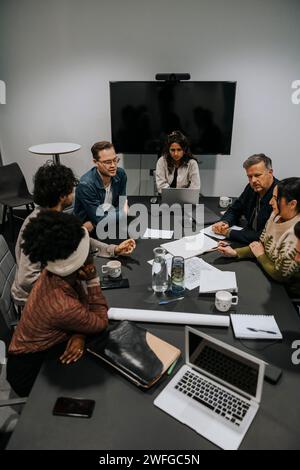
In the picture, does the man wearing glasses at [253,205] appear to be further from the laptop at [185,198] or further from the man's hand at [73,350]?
the man's hand at [73,350]

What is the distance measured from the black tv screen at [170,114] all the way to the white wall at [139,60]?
35cm

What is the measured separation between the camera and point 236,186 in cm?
439

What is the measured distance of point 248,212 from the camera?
2.66m

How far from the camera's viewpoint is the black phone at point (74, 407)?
114 centimetres

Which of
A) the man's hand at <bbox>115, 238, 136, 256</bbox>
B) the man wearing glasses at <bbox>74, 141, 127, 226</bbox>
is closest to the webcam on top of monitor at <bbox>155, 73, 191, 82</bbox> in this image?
the man wearing glasses at <bbox>74, 141, 127, 226</bbox>

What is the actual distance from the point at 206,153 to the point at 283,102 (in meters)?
1.06

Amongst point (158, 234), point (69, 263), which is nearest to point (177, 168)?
point (158, 234)

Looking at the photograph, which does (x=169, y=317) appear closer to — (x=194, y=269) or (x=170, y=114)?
A: (x=194, y=269)

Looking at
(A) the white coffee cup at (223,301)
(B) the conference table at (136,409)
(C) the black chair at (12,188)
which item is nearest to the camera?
(B) the conference table at (136,409)

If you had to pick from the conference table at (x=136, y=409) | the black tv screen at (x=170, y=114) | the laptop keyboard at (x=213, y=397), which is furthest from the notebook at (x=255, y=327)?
the black tv screen at (x=170, y=114)

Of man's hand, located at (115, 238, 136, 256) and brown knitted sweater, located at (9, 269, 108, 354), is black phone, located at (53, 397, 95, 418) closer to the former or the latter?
brown knitted sweater, located at (9, 269, 108, 354)

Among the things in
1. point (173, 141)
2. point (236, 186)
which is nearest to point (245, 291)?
point (173, 141)

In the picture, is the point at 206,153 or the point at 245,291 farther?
the point at 206,153
